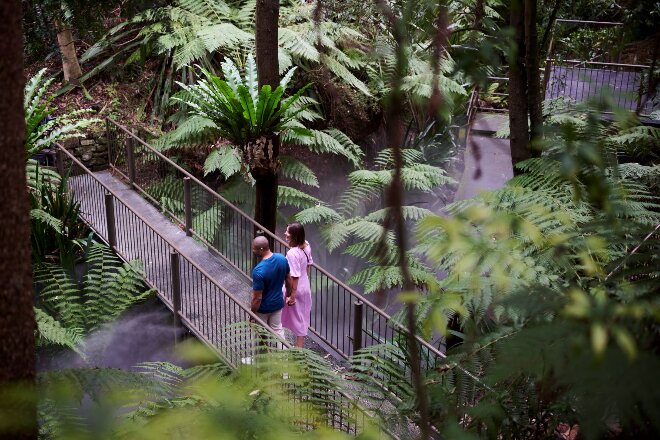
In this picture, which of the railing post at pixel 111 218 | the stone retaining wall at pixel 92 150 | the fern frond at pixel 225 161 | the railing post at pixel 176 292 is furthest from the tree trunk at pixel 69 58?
the railing post at pixel 176 292

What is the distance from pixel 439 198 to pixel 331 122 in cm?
228

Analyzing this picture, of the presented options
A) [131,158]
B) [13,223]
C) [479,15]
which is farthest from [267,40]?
[13,223]

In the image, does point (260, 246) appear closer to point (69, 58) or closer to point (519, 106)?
point (519, 106)

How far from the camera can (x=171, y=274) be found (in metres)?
6.97

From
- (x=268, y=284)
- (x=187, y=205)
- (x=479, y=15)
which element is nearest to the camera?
(x=479, y=15)

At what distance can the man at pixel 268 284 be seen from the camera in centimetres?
568

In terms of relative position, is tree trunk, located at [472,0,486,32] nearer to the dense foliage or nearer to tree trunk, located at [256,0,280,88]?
the dense foliage

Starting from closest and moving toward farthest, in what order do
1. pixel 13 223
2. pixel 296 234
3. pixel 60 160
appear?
pixel 13 223 → pixel 296 234 → pixel 60 160

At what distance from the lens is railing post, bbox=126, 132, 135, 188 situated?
905cm

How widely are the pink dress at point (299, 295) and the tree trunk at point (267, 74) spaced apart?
1.33 metres

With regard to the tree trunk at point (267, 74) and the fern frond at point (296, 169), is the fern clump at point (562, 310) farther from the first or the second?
the fern frond at point (296, 169)

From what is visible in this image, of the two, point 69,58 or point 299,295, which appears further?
point 69,58

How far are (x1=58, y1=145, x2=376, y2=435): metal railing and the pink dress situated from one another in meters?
0.43

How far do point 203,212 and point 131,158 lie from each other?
5.12ft
